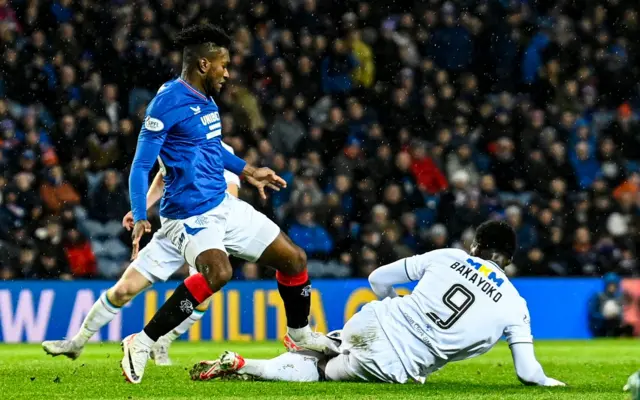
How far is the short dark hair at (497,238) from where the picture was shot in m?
7.64

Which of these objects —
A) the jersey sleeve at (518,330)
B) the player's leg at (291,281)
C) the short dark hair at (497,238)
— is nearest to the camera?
the jersey sleeve at (518,330)

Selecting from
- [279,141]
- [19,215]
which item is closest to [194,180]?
[19,215]

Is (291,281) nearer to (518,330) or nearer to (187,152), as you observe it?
(187,152)

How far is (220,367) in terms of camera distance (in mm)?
7863

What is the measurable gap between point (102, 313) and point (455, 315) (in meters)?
2.76

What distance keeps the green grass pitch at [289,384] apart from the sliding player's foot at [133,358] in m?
0.08

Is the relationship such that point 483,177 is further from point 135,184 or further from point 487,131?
point 135,184

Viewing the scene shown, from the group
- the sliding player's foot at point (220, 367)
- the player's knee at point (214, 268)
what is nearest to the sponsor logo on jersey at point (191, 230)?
the player's knee at point (214, 268)

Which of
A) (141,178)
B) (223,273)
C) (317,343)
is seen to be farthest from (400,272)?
(141,178)

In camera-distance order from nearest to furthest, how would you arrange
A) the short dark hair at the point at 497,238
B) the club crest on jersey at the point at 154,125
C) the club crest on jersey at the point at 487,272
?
the club crest on jersey at the point at 487,272, the short dark hair at the point at 497,238, the club crest on jersey at the point at 154,125

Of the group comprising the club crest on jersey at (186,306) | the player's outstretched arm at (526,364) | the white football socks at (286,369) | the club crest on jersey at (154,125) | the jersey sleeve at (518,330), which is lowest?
the white football socks at (286,369)

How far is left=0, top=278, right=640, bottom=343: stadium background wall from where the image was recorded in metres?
15.6

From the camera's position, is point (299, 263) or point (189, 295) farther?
point (299, 263)

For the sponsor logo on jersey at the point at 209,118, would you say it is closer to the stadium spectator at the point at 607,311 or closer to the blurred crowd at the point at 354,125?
the blurred crowd at the point at 354,125
